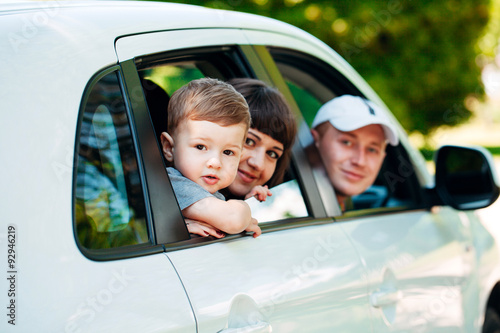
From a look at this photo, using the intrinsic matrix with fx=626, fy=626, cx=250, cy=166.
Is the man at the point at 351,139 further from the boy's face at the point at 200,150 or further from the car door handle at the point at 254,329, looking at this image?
the car door handle at the point at 254,329

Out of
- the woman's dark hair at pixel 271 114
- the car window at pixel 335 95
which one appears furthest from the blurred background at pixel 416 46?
the woman's dark hair at pixel 271 114

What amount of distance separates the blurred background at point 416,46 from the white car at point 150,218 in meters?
7.58

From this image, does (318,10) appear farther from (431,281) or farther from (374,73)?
(431,281)

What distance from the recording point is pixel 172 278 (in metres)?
1.62

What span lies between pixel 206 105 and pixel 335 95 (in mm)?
1219

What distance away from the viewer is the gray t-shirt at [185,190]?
1.88m

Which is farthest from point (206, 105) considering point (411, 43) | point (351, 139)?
point (411, 43)

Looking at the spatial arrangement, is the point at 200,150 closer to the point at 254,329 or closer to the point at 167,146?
the point at 167,146

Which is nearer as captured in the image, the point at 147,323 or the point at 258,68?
the point at 147,323

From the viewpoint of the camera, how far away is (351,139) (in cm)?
300

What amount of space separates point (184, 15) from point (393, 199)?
1.67 m

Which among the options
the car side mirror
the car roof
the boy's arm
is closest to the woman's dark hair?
the car roof

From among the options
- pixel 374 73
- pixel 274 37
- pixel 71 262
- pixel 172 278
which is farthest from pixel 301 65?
pixel 374 73

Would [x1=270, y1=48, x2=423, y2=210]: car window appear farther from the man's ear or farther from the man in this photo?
the man's ear
